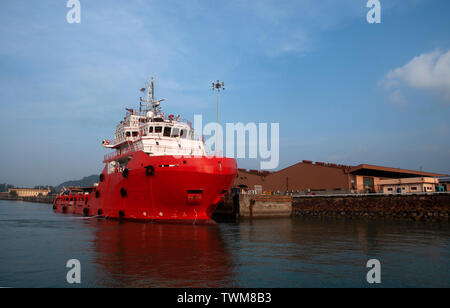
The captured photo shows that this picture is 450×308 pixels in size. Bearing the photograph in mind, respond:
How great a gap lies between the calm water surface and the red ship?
345 centimetres

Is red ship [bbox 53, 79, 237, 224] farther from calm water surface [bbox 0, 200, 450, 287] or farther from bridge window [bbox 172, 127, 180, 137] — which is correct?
calm water surface [bbox 0, 200, 450, 287]

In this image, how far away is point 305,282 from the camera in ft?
34.1

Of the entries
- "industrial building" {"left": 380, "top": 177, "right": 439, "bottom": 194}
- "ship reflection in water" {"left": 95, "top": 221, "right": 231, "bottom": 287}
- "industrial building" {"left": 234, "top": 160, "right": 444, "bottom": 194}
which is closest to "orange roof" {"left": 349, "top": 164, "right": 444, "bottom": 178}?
"industrial building" {"left": 234, "top": 160, "right": 444, "bottom": 194}

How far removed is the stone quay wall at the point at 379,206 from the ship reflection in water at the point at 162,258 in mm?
24036

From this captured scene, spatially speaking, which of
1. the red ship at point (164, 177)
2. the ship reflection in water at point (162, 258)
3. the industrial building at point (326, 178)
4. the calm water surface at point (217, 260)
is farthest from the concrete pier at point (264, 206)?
the calm water surface at point (217, 260)

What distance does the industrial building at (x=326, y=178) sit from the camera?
4603cm

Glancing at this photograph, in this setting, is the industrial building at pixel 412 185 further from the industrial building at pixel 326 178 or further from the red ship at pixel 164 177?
the red ship at pixel 164 177

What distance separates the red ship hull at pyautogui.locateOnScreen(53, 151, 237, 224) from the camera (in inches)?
912

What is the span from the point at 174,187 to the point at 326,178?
1226 inches

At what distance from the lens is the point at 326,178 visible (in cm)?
4828

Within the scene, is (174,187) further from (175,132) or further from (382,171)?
(382,171)
